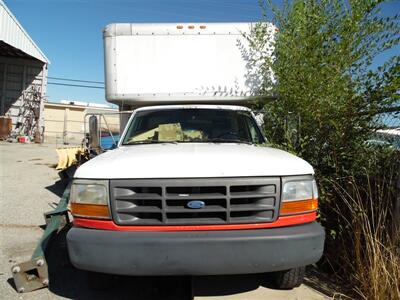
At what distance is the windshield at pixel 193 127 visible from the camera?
4.41 m

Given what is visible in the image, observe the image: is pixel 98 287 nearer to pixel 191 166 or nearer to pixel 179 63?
pixel 191 166

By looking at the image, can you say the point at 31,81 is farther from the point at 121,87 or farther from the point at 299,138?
the point at 299,138

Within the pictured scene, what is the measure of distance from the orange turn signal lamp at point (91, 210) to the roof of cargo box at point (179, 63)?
275 cm

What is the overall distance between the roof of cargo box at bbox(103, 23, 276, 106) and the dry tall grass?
2188 millimetres

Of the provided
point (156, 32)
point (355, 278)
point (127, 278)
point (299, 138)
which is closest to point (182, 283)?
point (127, 278)

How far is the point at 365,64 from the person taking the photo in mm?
4176

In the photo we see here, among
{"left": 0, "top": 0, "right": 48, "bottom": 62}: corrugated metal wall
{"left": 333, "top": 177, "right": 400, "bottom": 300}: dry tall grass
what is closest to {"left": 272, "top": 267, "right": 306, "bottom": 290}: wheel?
{"left": 333, "top": 177, "right": 400, "bottom": 300}: dry tall grass

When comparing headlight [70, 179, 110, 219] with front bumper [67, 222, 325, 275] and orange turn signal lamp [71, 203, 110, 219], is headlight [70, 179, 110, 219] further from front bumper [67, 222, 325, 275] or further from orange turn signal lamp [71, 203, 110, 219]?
front bumper [67, 222, 325, 275]

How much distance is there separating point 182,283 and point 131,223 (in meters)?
1.24

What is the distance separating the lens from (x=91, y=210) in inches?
118

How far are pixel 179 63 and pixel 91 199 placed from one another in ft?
10.3

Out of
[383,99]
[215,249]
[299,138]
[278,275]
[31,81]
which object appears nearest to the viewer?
[215,249]

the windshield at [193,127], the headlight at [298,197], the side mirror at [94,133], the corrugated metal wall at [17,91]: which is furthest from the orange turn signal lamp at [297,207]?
the corrugated metal wall at [17,91]

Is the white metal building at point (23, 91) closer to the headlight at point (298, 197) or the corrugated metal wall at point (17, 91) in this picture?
the corrugated metal wall at point (17, 91)
